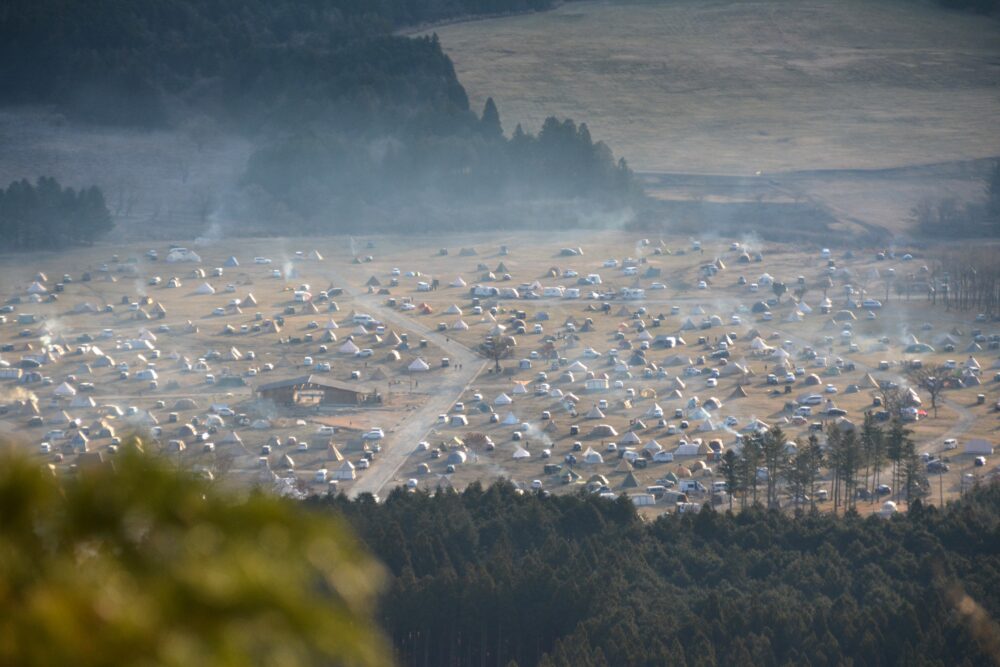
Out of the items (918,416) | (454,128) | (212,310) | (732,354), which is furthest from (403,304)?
(454,128)

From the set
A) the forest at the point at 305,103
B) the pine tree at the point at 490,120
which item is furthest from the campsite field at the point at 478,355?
the pine tree at the point at 490,120

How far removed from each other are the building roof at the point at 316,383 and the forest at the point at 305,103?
32355 millimetres

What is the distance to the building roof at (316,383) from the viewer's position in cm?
4559

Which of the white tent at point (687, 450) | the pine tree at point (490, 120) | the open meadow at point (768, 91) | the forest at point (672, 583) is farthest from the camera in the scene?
the pine tree at point (490, 120)

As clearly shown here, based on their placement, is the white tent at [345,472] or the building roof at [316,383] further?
the building roof at [316,383]

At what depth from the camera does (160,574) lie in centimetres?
254

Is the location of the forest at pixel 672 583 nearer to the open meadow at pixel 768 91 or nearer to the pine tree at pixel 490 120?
the open meadow at pixel 768 91

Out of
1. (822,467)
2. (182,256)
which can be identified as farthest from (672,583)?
(182,256)

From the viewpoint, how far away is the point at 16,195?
73188 mm

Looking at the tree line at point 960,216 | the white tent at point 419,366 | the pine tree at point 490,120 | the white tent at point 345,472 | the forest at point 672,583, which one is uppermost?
the forest at point 672,583

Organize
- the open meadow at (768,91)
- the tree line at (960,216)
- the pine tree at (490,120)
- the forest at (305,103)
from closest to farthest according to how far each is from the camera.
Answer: the tree line at (960,216), the forest at (305,103), the open meadow at (768,91), the pine tree at (490,120)

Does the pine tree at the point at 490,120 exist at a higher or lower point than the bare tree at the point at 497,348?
higher

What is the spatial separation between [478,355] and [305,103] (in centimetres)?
4706

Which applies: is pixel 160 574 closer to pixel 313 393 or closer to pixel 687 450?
pixel 687 450
